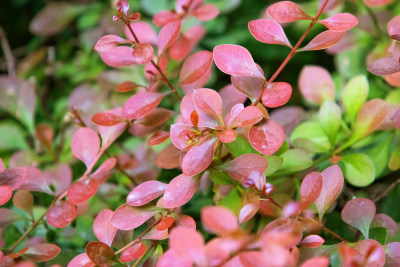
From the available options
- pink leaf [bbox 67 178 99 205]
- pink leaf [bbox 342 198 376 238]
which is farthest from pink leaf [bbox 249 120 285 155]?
pink leaf [bbox 67 178 99 205]

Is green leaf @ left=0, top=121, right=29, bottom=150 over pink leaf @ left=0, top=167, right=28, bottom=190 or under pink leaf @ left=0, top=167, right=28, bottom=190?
under

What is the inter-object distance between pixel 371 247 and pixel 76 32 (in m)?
1.04

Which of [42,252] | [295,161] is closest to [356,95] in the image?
[295,161]

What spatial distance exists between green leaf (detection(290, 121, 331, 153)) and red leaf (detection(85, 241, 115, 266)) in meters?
0.31

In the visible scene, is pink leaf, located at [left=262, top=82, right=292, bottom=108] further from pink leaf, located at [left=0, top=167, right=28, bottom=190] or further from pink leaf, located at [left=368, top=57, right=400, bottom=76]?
pink leaf, located at [left=0, top=167, right=28, bottom=190]

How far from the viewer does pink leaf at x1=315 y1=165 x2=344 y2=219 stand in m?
0.47

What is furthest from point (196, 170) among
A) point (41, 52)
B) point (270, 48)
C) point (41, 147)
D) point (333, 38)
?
point (41, 52)

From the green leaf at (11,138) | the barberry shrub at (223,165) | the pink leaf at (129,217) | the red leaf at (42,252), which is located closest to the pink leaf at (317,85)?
the barberry shrub at (223,165)

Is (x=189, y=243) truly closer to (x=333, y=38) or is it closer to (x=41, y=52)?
(x=333, y=38)

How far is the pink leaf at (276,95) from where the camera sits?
47cm

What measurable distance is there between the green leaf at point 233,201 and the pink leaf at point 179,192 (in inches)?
2.2

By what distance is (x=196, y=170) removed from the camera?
45 cm

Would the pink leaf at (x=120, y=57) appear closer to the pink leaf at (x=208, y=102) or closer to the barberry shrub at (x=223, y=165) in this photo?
the barberry shrub at (x=223, y=165)

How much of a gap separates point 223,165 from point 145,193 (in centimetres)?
10
